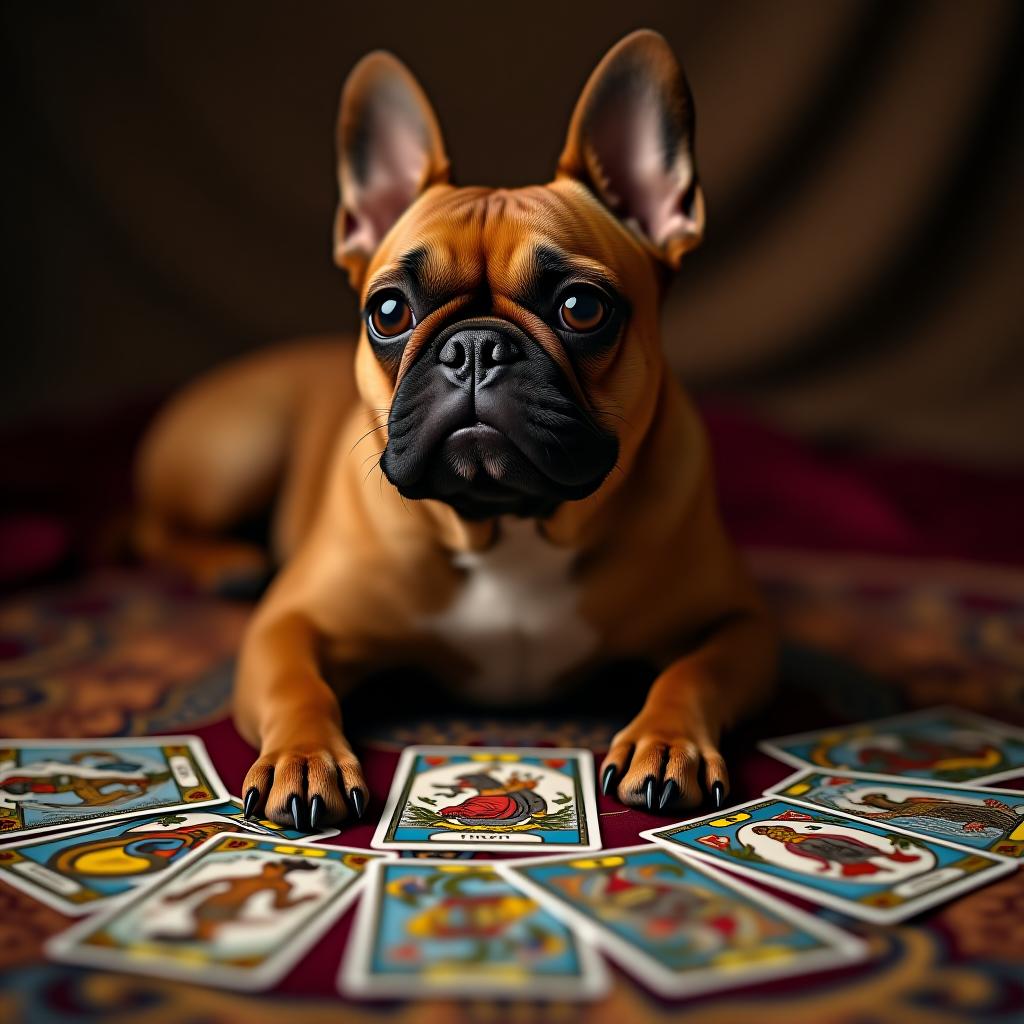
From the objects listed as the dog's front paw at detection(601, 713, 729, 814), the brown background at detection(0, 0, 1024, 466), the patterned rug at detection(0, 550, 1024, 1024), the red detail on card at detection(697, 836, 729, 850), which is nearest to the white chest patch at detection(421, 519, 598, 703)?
the patterned rug at detection(0, 550, 1024, 1024)

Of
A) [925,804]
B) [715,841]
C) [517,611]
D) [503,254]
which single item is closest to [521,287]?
[503,254]

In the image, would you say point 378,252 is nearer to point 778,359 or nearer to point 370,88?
point 370,88

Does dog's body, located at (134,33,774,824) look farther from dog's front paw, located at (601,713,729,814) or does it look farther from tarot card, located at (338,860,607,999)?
tarot card, located at (338,860,607,999)

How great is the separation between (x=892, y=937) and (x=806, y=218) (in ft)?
10.9

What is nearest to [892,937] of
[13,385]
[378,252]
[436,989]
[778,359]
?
[436,989]

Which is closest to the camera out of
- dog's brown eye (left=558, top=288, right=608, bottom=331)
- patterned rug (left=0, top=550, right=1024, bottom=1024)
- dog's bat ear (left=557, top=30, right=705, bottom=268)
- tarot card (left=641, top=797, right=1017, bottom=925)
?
patterned rug (left=0, top=550, right=1024, bottom=1024)

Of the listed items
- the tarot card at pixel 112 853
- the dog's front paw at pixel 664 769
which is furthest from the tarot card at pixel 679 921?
the tarot card at pixel 112 853

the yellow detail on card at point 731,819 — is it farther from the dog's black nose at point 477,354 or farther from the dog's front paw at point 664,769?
the dog's black nose at point 477,354

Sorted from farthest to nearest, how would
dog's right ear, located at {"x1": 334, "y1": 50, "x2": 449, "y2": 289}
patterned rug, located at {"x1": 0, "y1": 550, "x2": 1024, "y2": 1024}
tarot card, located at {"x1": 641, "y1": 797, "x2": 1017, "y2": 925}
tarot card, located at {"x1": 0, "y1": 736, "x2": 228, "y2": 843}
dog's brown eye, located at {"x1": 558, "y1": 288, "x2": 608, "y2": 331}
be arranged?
1. dog's right ear, located at {"x1": 334, "y1": 50, "x2": 449, "y2": 289}
2. dog's brown eye, located at {"x1": 558, "y1": 288, "x2": 608, "y2": 331}
3. tarot card, located at {"x1": 0, "y1": 736, "x2": 228, "y2": 843}
4. tarot card, located at {"x1": 641, "y1": 797, "x2": 1017, "y2": 925}
5. patterned rug, located at {"x1": 0, "y1": 550, "x2": 1024, "y2": 1024}

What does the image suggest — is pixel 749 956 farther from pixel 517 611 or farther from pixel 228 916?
pixel 517 611

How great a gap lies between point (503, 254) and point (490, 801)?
2.56ft

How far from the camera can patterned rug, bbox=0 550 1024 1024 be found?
1.17 metres

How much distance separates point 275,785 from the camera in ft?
5.03

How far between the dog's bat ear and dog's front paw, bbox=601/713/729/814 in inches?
31.1
